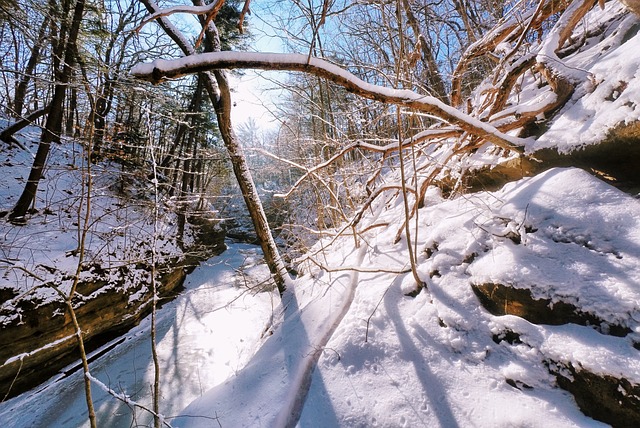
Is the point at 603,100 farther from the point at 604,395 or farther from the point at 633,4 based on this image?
the point at 604,395

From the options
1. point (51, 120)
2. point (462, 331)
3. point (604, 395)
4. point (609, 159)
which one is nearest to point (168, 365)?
point (51, 120)

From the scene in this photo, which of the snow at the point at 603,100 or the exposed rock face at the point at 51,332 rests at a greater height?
the snow at the point at 603,100

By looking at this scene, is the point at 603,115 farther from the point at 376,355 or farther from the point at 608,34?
the point at 376,355

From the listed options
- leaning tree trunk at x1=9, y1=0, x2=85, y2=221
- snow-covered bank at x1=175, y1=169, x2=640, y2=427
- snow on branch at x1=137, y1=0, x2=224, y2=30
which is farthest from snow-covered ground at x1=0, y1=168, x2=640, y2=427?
leaning tree trunk at x1=9, y1=0, x2=85, y2=221

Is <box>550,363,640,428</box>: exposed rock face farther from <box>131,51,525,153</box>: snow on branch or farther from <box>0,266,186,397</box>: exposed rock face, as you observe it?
<box>0,266,186,397</box>: exposed rock face

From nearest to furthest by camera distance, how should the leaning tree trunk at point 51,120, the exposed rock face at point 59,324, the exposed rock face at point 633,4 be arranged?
the exposed rock face at point 633,4, the exposed rock face at point 59,324, the leaning tree trunk at point 51,120

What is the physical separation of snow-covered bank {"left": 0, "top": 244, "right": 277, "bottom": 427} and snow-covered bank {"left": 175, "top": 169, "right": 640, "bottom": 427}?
107cm

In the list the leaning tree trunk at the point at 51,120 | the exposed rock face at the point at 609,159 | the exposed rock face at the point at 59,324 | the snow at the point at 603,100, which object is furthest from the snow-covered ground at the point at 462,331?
the leaning tree trunk at the point at 51,120

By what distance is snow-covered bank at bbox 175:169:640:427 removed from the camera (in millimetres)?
1380

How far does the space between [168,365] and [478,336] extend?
6.05 meters

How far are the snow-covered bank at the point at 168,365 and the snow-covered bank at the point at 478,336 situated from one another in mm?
1067

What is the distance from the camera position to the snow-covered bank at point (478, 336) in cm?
138

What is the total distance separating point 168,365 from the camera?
17.6 ft

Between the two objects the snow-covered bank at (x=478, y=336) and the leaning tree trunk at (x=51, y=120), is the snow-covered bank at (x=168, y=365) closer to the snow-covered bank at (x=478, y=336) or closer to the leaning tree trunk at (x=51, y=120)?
the snow-covered bank at (x=478, y=336)
